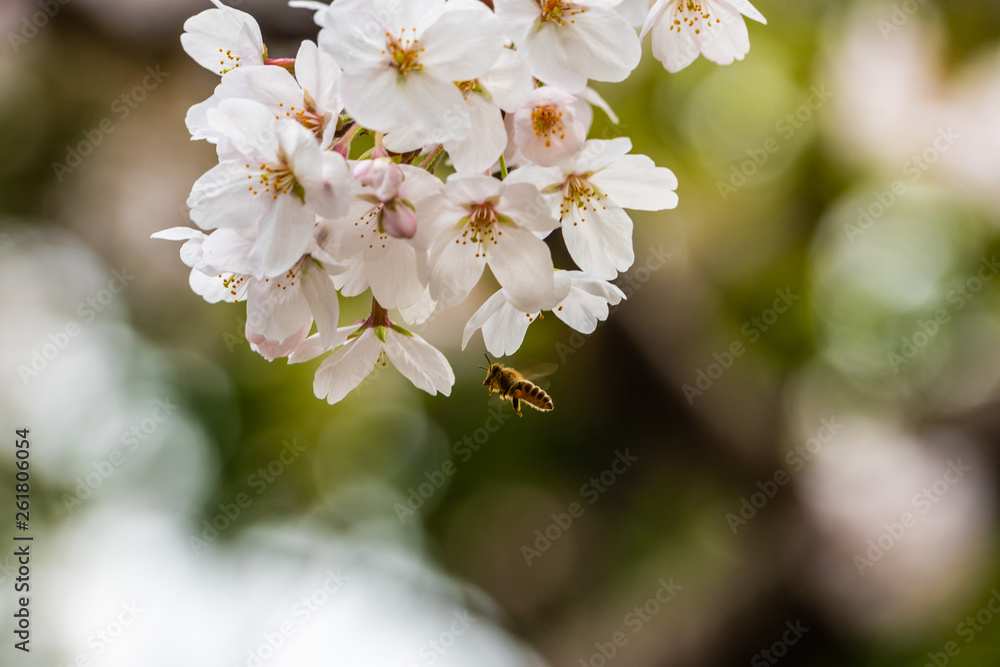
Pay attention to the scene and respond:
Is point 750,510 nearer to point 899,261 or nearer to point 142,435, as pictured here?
point 899,261

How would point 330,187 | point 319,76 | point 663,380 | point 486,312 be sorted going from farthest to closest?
point 663,380, point 486,312, point 319,76, point 330,187

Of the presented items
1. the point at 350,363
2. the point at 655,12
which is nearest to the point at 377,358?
the point at 350,363

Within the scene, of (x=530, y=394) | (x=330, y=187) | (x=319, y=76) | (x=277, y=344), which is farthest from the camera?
(x=530, y=394)

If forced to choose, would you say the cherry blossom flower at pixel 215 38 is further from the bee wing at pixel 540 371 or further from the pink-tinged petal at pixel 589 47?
the bee wing at pixel 540 371

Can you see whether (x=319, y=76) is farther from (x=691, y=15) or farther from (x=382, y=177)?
(x=691, y=15)

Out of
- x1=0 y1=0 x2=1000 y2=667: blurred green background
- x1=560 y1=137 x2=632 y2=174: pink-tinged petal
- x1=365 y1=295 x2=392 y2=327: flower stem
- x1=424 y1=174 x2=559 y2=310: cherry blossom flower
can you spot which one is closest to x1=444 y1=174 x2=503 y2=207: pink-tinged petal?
x1=424 y1=174 x2=559 y2=310: cherry blossom flower

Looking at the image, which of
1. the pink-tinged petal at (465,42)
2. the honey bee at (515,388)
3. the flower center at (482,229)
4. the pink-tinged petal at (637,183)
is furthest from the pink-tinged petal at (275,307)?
the honey bee at (515,388)

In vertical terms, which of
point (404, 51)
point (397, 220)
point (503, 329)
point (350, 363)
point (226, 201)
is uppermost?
point (404, 51)

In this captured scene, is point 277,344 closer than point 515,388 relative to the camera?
Yes
